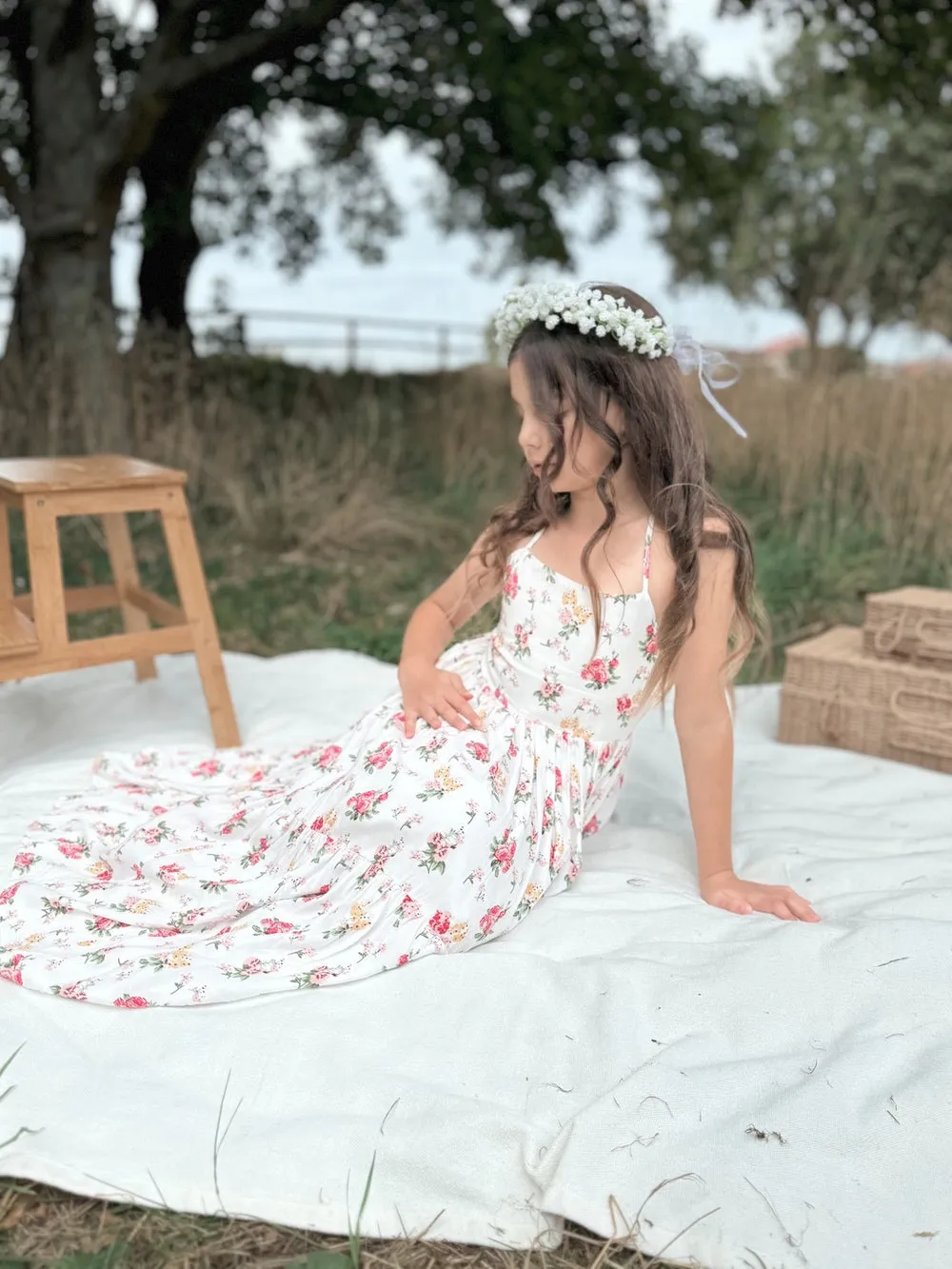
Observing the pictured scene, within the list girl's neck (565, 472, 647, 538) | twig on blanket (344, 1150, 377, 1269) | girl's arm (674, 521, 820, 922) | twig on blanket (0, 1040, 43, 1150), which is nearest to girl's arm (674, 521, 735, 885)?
girl's arm (674, 521, 820, 922)

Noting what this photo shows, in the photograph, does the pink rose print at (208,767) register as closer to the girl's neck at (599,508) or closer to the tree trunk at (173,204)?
the girl's neck at (599,508)

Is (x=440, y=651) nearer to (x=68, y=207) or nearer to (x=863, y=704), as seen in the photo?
(x=863, y=704)

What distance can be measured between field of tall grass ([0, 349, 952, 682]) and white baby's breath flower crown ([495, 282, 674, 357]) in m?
1.82

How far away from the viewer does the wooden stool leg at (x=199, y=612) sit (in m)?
2.43

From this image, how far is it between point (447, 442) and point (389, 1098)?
15.7ft

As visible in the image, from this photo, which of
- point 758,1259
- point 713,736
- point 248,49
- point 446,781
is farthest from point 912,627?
point 248,49

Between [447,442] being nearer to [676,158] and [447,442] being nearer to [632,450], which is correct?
[676,158]

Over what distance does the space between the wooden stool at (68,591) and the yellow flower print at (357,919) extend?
947 mm

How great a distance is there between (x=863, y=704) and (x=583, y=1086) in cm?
151

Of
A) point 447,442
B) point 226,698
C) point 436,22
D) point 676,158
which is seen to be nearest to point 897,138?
point 676,158

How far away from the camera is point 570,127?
6.75 metres

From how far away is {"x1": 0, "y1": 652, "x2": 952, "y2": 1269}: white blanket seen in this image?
120 cm

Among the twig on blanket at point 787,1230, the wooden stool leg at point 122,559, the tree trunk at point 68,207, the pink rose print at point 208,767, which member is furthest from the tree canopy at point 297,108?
the twig on blanket at point 787,1230

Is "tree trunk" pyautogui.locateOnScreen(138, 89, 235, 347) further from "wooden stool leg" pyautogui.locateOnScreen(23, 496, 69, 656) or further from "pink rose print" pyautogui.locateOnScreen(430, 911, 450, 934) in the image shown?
"pink rose print" pyautogui.locateOnScreen(430, 911, 450, 934)
